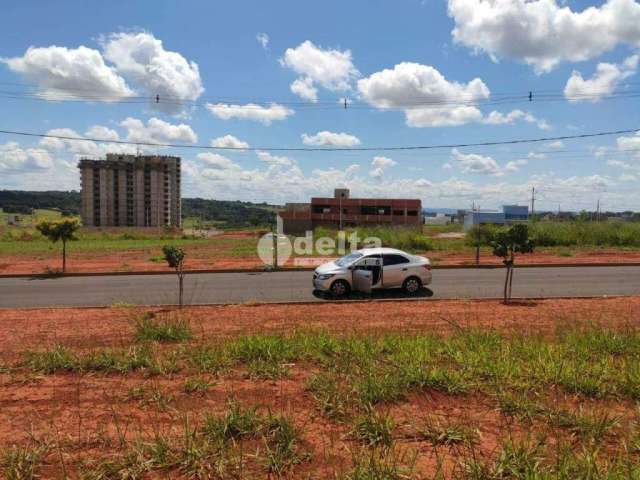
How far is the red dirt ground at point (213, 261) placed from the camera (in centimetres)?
2047

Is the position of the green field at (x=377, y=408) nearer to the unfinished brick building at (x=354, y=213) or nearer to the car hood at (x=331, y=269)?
the car hood at (x=331, y=269)

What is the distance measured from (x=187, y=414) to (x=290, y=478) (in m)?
1.48

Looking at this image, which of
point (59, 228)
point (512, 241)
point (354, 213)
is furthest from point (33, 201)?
point (512, 241)

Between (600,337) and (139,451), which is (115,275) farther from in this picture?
(600,337)

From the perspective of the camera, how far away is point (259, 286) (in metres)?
15.4

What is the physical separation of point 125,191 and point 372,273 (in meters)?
120

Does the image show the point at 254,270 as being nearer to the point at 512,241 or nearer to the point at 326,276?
the point at 326,276

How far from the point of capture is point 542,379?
15.1ft

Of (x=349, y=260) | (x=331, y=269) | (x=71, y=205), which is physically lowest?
(x=331, y=269)

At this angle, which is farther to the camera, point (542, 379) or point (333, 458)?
point (542, 379)

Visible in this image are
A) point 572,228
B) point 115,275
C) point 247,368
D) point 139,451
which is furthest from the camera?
point 572,228

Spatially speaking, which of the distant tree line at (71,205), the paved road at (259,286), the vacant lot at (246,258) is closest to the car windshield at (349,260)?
the paved road at (259,286)

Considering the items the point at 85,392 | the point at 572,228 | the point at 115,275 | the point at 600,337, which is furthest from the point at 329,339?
the point at 572,228

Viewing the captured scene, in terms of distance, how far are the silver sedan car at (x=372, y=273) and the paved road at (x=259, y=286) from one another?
0.49 metres
